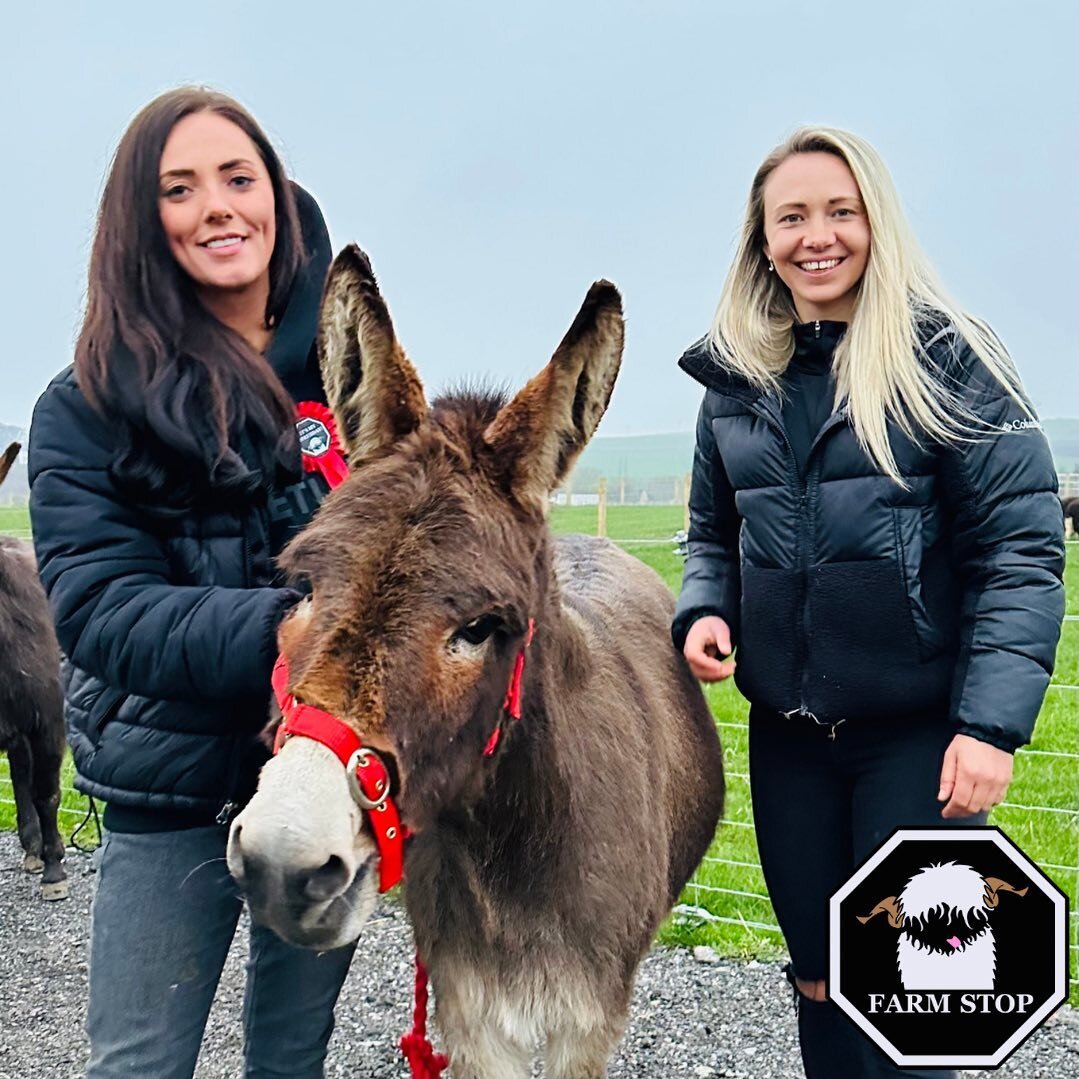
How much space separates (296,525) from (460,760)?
77 centimetres

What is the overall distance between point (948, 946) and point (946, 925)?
2.1 inches

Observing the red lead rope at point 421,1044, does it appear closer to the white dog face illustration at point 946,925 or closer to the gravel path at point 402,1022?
the white dog face illustration at point 946,925

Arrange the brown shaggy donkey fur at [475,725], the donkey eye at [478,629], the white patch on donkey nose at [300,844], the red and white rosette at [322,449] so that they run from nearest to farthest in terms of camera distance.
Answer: the white patch on donkey nose at [300,844], the brown shaggy donkey fur at [475,725], the donkey eye at [478,629], the red and white rosette at [322,449]

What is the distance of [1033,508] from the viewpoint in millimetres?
A: 2434

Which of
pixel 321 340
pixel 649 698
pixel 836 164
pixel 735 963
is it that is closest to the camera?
pixel 321 340

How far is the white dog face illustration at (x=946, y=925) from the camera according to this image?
253 centimetres

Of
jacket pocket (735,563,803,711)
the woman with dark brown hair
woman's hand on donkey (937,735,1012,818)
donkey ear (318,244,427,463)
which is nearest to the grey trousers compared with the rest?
the woman with dark brown hair

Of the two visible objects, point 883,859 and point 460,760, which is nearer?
point 460,760

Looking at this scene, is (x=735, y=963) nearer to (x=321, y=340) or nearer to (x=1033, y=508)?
(x=1033, y=508)

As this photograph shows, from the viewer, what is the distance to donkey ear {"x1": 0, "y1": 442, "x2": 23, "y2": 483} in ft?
19.8

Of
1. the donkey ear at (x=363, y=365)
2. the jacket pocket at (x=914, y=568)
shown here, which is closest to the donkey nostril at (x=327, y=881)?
the donkey ear at (x=363, y=365)

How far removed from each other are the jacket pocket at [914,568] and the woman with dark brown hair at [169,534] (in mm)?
1409

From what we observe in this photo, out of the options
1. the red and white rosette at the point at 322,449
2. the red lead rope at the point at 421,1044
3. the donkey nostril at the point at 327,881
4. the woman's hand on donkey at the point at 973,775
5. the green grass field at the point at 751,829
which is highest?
the red and white rosette at the point at 322,449

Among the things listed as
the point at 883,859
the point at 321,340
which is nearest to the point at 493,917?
the point at 883,859
